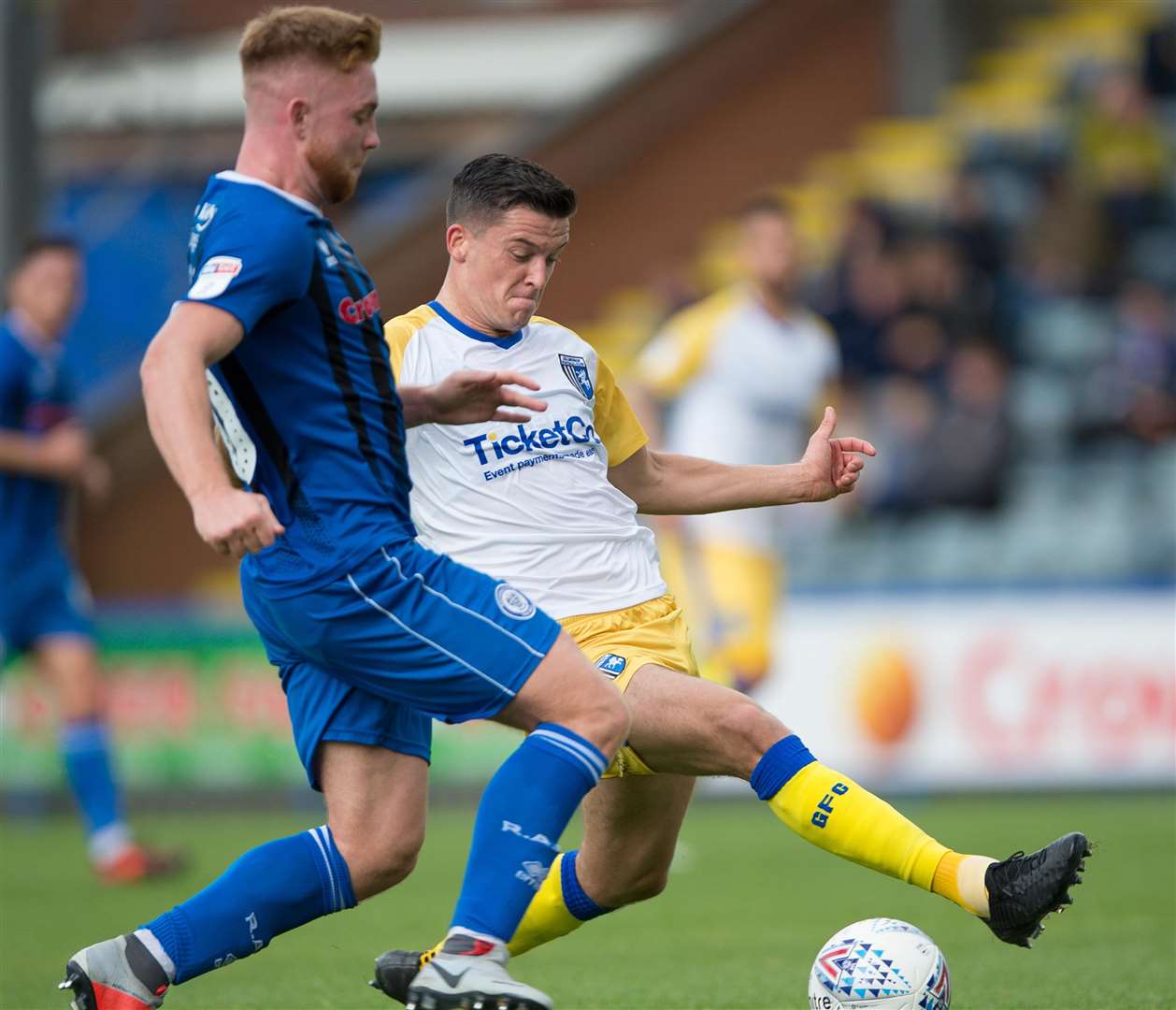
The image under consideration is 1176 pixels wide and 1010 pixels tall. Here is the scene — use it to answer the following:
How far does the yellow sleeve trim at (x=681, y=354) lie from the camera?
8938 mm

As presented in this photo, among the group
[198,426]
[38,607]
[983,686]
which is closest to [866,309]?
[983,686]

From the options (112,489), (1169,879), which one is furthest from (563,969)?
(112,489)

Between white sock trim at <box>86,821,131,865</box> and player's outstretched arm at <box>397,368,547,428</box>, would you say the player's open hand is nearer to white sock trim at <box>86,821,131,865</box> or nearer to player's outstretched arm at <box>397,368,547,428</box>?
player's outstretched arm at <box>397,368,547,428</box>

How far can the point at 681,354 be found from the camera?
895 cm

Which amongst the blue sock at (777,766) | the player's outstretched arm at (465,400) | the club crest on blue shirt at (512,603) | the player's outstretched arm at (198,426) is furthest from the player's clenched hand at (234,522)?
the blue sock at (777,766)

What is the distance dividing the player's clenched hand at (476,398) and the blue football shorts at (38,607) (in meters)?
5.09

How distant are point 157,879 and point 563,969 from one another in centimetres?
305

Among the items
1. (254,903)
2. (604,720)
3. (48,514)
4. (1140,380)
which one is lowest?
(254,903)

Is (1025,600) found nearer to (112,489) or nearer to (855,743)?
(855,743)

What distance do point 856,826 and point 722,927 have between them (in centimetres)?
246

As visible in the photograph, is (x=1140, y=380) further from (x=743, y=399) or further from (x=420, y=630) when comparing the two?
(x=420, y=630)

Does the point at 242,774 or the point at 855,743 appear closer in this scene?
the point at 855,743

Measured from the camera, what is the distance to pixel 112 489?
16141 mm

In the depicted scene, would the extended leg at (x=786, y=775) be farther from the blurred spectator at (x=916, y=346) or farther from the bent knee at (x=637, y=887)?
the blurred spectator at (x=916, y=346)
